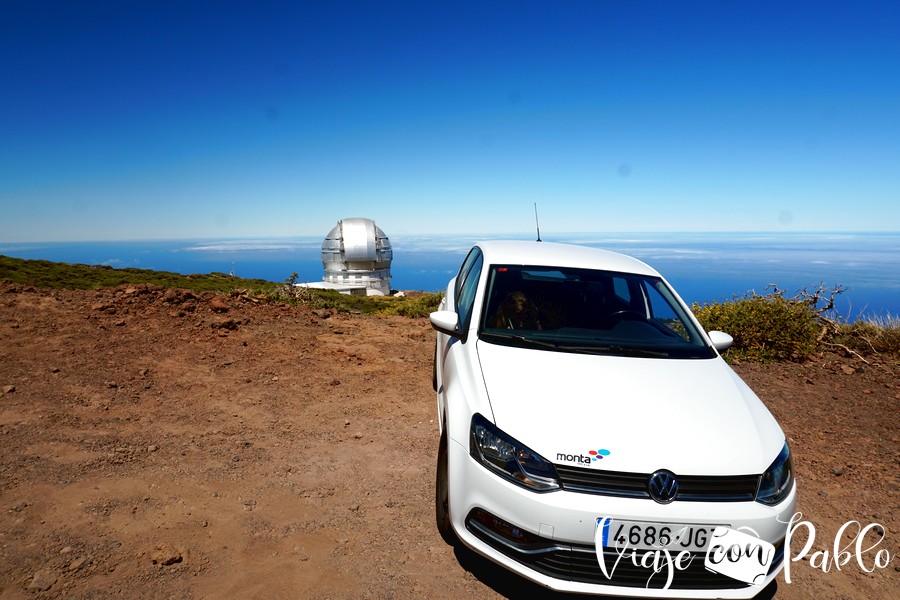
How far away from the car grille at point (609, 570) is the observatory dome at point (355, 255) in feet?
102

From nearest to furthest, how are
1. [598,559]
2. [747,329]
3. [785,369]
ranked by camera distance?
[598,559], [785,369], [747,329]

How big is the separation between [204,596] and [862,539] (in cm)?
390

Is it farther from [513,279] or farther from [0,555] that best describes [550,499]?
[0,555]

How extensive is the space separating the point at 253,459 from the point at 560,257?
9.63 feet

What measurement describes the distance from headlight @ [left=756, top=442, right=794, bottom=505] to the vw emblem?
1.47 feet

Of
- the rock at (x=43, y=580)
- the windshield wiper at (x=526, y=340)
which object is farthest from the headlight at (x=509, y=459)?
the rock at (x=43, y=580)

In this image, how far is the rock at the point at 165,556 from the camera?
264cm

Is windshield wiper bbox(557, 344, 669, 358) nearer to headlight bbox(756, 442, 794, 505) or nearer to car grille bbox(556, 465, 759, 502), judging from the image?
headlight bbox(756, 442, 794, 505)

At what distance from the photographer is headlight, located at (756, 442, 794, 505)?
2.43 metres

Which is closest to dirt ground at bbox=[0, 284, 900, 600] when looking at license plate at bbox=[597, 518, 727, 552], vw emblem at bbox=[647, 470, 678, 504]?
license plate at bbox=[597, 518, 727, 552]

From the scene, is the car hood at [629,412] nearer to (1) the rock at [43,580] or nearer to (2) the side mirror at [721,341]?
(2) the side mirror at [721,341]

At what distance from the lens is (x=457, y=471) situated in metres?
2.63

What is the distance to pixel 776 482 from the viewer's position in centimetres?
249

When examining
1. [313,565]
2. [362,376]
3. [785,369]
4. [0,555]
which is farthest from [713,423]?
[785,369]
